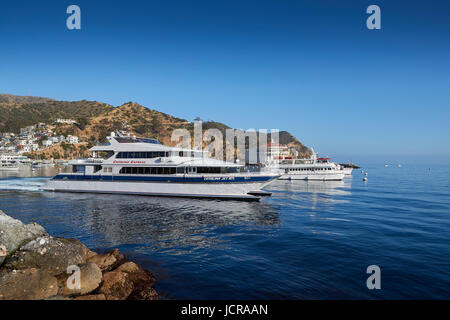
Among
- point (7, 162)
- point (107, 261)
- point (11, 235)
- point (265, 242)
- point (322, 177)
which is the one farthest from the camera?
point (7, 162)

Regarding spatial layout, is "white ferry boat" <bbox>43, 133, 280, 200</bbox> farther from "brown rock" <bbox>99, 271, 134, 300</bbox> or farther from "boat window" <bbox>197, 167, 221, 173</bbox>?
"brown rock" <bbox>99, 271, 134, 300</bbox>

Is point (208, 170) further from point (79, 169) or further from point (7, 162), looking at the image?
point (7, 162)

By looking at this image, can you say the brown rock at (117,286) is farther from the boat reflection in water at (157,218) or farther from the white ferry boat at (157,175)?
the white ferry boat at (157,175)

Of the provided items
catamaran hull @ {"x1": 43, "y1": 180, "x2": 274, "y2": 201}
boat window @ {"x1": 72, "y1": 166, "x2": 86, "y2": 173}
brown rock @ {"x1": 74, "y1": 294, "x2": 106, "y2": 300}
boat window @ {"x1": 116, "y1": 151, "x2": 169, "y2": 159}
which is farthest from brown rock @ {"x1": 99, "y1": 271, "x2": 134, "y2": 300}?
boat window @ {"x1": 72, "y1": 166, "x2": 86, "y2": 173}

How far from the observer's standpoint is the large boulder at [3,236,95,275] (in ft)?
30.7

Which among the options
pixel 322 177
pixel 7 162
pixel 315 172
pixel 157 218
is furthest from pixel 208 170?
pixel 7 162

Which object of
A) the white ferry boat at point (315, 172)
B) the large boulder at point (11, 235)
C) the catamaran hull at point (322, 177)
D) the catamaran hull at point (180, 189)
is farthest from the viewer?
the white ferry boat at point (315, 172)

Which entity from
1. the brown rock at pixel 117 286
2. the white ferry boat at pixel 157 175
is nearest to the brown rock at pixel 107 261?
the brown rock at pixel 117 286

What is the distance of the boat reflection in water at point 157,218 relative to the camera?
15.7 meters

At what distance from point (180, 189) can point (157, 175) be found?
3373mm

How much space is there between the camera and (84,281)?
28.6ft

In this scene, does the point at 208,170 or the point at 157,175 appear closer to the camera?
the point at 208,170
